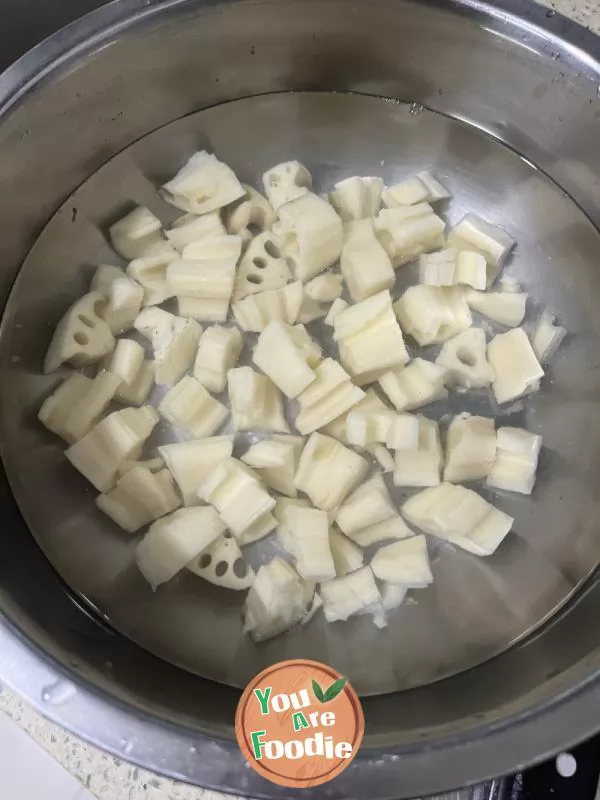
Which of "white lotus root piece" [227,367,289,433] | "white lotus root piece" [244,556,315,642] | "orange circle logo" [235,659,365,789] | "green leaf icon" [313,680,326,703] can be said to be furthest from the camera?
"white lotus root piece" [227,367,289,433]

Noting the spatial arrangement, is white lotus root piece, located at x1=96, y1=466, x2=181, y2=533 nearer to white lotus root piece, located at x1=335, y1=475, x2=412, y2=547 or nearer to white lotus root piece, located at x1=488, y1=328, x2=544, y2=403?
white lotus root piece, located at x1=335, y1=475, x2=412, y2=547

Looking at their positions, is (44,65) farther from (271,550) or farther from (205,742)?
(205,742)

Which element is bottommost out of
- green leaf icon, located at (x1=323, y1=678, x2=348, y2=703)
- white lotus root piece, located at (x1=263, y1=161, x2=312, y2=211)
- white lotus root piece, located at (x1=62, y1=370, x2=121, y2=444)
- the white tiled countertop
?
the white tiled countertop

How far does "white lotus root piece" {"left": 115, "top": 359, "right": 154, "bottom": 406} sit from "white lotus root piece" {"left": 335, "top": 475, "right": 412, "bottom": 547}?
361mm

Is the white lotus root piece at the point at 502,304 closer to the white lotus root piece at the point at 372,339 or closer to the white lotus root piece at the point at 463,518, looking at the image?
the white lotus root piece at the point at 372,339

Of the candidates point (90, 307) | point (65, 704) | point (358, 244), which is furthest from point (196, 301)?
point (65, 704)

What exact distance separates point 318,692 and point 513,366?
58cm

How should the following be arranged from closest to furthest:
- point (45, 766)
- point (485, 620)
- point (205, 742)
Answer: point (205, 742), point (45, 766), point (485, 620)

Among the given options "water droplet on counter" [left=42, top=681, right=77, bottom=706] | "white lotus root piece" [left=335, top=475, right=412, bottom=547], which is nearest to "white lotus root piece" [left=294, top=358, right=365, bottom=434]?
"white lotus root piece" [left=335, top=475, right=412, bottom=547]

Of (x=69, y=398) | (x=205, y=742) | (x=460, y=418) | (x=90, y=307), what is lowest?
(x=205, y=742)

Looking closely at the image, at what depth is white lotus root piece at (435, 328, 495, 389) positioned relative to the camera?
1.13 metres

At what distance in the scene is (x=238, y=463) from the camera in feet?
3.34

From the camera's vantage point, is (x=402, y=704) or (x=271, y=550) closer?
(x=402, y=704)

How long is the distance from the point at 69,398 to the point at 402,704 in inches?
24.8
